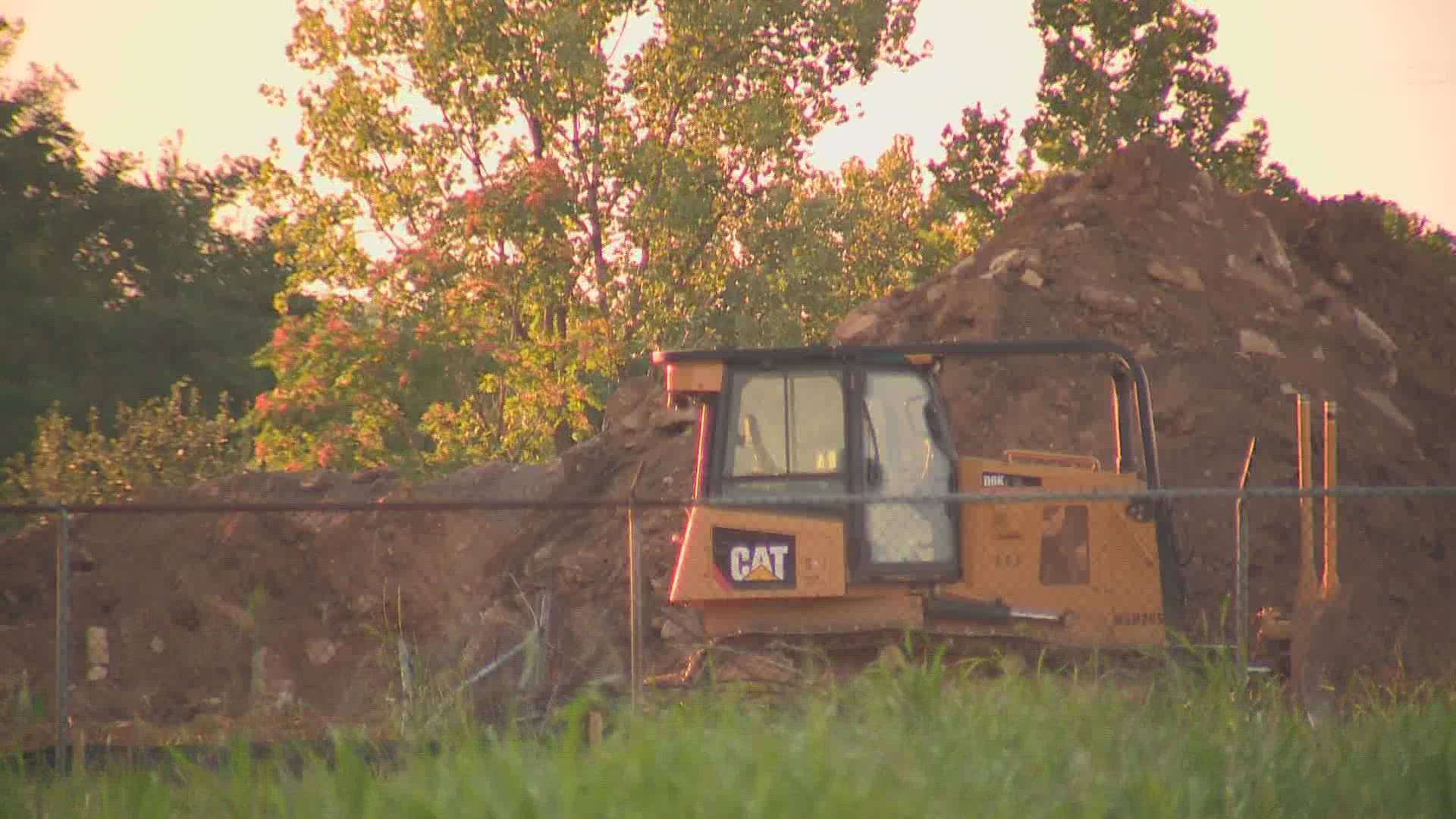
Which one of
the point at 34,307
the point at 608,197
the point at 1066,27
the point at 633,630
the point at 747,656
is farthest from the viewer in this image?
the point at 34,307

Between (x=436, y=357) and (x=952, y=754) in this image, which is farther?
(x=436, y=357)

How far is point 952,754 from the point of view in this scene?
609 cm

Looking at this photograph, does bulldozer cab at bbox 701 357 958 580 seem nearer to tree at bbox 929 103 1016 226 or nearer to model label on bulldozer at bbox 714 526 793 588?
model label on bulldozer at bbox 714 526 793 588

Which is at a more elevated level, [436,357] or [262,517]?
[436,357]

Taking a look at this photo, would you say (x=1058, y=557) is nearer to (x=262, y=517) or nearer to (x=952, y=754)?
(x=952, y=754)

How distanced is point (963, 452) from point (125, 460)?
11.6 metres

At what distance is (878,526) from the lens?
1036 centimetres

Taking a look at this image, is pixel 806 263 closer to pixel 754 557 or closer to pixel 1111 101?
pixel 1111 101

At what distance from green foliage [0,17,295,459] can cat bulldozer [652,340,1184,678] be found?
2762cm

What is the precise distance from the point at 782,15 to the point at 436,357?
8.87 meters

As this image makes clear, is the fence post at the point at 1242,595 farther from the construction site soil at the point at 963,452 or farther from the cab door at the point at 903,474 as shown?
the construction site soil at the point at 963,452

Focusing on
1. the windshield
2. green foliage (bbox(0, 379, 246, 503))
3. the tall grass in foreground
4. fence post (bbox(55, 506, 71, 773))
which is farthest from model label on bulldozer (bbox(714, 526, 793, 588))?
green foliage (bbox(0, 379, 246, 503))

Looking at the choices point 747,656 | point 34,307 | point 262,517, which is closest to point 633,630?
point 747,656

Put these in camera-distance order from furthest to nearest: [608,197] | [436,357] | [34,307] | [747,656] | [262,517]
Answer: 1. [34,307]
2. [608,197]
3. [436,357]
4. [262,517]
5. [747,656]
